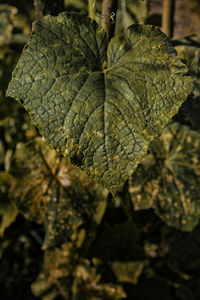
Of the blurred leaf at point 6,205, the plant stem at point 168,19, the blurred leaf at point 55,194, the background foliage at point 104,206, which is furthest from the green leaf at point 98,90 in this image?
the plant stem at point 168,19

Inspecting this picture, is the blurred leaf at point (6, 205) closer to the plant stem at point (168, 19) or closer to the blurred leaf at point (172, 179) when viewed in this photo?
the blurred leaf at point (172, 179)

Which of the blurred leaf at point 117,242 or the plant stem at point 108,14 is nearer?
the plant stem at point 108,14

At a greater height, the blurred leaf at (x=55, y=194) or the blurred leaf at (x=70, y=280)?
the blurred leaf at (x=55, y=194)

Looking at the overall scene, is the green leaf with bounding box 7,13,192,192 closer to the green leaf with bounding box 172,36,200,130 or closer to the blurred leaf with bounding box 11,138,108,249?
the green leaf with bounding box 172,36,200,130

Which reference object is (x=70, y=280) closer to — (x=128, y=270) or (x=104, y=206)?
(x=128, y=270)

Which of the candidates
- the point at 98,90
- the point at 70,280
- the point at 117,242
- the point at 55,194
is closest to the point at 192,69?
the point at 98,90

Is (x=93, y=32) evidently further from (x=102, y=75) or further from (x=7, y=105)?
(x=7, y=105)
